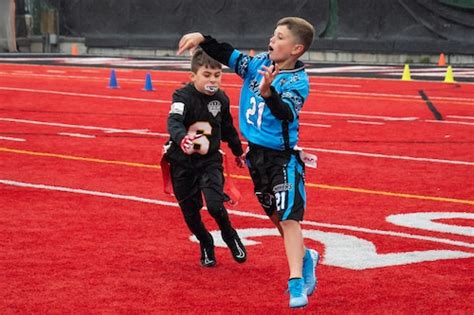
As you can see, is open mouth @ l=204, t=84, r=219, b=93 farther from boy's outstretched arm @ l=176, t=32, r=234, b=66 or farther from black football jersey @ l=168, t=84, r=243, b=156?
boy's outstretched arm @ l=176, t=32, r=234, b=66

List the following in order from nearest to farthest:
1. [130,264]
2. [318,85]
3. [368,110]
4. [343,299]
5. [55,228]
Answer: [343,299]
[130,264]
[55,228]
[368,110]
[318,85]

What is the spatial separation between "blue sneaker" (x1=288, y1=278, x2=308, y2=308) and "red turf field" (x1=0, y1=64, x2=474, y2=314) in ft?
0.58

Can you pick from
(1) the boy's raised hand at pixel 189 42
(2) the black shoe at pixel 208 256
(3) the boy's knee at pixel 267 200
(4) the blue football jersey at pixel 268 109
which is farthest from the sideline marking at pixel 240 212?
(1) the boy's raised hand at pixel 189 42

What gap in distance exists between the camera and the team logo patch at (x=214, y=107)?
7973mm

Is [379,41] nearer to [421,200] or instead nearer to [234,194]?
[421,200]

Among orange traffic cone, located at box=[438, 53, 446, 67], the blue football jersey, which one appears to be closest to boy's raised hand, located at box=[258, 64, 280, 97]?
the blue football jersey

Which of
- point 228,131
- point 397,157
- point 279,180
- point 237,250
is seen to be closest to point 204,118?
point 228,131

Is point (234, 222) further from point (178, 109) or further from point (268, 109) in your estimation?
point (268, 109)

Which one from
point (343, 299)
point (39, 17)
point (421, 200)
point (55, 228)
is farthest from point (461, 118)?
point (39, 17)

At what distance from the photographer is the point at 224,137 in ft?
26.7

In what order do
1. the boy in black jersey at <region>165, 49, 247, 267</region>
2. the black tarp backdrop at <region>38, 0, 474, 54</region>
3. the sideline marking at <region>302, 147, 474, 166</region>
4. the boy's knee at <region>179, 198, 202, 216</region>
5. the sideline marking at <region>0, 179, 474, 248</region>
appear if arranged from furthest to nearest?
the black tarp backdrop at <region>38, 0, 474, 54</region> → the sideline marking at <region>302, 147, 474, 166</region> → the sideline marking at <region>0, 179, 474, 248</region> → the boy's knee at <region>179, 198, 202, 216</region> → the boy in black jersey at <region>165, 49, 247, 267</region>

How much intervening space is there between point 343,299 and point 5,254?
2512 millimetres

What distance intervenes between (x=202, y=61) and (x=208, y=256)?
4.29ft

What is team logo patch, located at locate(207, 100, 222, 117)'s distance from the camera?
7973 millimetres
